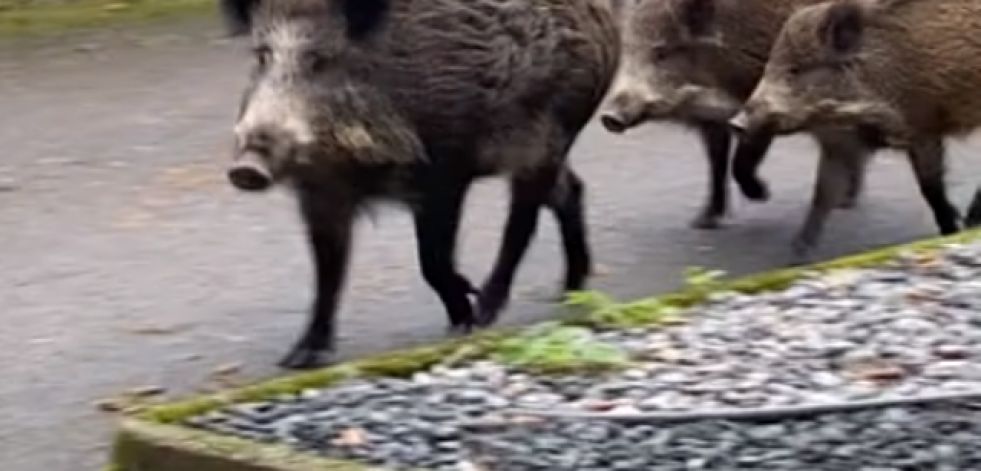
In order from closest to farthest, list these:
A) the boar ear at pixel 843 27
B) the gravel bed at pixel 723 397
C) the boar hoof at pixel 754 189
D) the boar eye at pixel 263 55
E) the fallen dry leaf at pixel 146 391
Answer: the gravel bed at pixel 723 397
the fallen dry leaf at pixel 146 391
the boar eye at pixel 263 55
the boar ear at pixel 843 27
the boar hoof at pixel 754 189

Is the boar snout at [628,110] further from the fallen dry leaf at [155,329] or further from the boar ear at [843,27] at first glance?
the fallen dry leaf at [155,329]

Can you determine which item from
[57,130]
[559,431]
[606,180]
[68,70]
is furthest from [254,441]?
[68,70]

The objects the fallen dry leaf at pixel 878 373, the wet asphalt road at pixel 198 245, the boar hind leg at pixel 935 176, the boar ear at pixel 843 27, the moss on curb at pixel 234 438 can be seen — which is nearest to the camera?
the moss on curb at pixel 234 438

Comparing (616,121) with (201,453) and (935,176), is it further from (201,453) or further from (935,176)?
(201,453)

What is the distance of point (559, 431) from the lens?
529 centimetres

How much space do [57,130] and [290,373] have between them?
4366 mm

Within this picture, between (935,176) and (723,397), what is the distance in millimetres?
2900

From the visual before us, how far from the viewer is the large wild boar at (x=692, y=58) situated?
8367 millimetres

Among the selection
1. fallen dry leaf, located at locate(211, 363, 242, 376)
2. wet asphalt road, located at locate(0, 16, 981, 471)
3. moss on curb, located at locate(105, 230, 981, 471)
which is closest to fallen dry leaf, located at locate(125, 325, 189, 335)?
wet asphalt road, located at locate(0, 16, 981, 471)

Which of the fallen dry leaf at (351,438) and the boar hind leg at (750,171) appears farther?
the boar hind leg at (750,171)

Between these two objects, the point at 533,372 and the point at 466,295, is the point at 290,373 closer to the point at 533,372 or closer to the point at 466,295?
the point at 466,295

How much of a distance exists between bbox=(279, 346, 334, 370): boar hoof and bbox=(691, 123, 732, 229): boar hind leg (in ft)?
7.34

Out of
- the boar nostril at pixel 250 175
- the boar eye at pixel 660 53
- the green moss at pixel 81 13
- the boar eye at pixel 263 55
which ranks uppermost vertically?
the boar eye at pixel 263 55

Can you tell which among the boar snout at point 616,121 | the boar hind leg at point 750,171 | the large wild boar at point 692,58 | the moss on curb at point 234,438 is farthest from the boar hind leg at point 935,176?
the moss on curb at point 234,438
